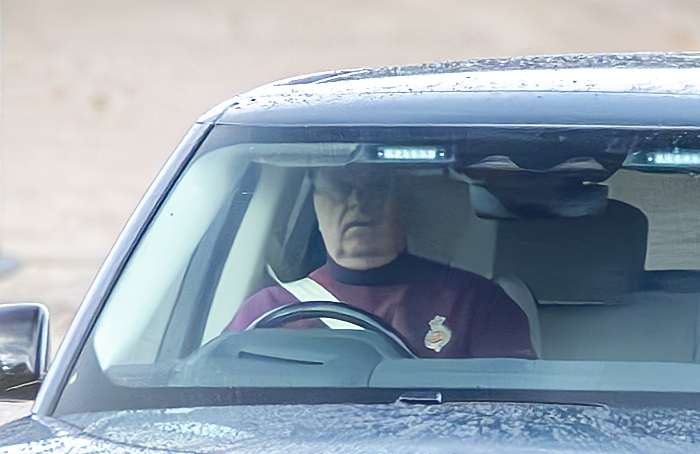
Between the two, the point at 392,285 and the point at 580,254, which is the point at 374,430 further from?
the point at 580,254

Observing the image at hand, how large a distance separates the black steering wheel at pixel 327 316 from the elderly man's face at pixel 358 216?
0.64 feet

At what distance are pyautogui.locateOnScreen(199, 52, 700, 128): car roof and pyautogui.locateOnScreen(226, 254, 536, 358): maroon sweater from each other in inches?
14.4

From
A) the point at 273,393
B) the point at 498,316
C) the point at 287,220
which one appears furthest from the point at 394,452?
the point at 287,220

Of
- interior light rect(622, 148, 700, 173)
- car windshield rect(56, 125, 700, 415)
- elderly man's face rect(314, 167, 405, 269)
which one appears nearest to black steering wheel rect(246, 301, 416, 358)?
car windshield rect(56, 125, 700, 415)

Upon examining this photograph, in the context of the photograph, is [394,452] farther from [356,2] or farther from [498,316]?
[356,2]

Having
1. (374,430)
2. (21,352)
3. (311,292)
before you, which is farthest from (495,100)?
(21,352)

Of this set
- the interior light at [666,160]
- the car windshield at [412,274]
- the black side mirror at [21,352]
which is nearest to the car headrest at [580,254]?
the car windshield at [412,274]

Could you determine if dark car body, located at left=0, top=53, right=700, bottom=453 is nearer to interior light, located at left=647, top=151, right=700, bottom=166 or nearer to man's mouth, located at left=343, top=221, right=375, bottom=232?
interior light, located at left=647, top=151, right=700, bottom=166

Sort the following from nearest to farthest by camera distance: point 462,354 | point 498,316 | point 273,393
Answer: point 273,393 → point 462,354 → point 498,316

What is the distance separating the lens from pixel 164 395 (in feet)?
5.65

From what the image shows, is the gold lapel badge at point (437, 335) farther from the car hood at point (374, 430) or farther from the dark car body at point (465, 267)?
the car hood at point (374, 430)

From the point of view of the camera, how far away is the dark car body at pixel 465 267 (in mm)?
1540

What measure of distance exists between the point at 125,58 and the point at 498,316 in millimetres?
7350

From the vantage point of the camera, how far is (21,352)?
195 centimetres
